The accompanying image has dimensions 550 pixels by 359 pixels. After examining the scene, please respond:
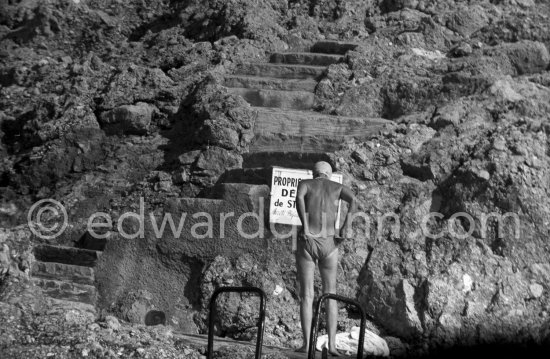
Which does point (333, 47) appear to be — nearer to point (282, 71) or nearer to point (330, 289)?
point (282, 71)

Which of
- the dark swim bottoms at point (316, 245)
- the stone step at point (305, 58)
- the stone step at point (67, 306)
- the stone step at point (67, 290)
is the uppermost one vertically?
the stone step at point (305, 58)

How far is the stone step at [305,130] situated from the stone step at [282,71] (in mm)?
1092

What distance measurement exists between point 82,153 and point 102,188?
29.2 inches

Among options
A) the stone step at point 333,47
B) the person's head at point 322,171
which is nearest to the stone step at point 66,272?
the person's head at point 322,171

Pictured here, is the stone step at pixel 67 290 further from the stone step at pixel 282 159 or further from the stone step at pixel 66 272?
the stone step at pixel 282 159

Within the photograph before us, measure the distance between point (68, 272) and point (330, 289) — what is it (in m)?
2.82

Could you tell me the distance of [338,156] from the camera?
32.3 ft

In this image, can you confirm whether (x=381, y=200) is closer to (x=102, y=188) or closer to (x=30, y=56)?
(x=102, y=188)

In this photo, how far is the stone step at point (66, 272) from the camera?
375 inches

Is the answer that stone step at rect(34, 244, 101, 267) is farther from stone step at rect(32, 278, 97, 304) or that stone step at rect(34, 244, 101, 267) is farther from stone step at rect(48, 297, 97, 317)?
stone step at rect(48, 297, 97, 317)

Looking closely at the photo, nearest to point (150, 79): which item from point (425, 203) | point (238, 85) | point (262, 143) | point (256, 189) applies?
point (238, 85)

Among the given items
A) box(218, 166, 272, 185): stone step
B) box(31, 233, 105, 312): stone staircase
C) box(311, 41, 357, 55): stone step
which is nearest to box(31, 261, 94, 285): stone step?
box(31, 233, 105, 312): stone staircase

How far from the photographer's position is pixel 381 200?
375 inches

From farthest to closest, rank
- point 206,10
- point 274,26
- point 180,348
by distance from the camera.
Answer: point 206,10, point 274,26, point 180,348
